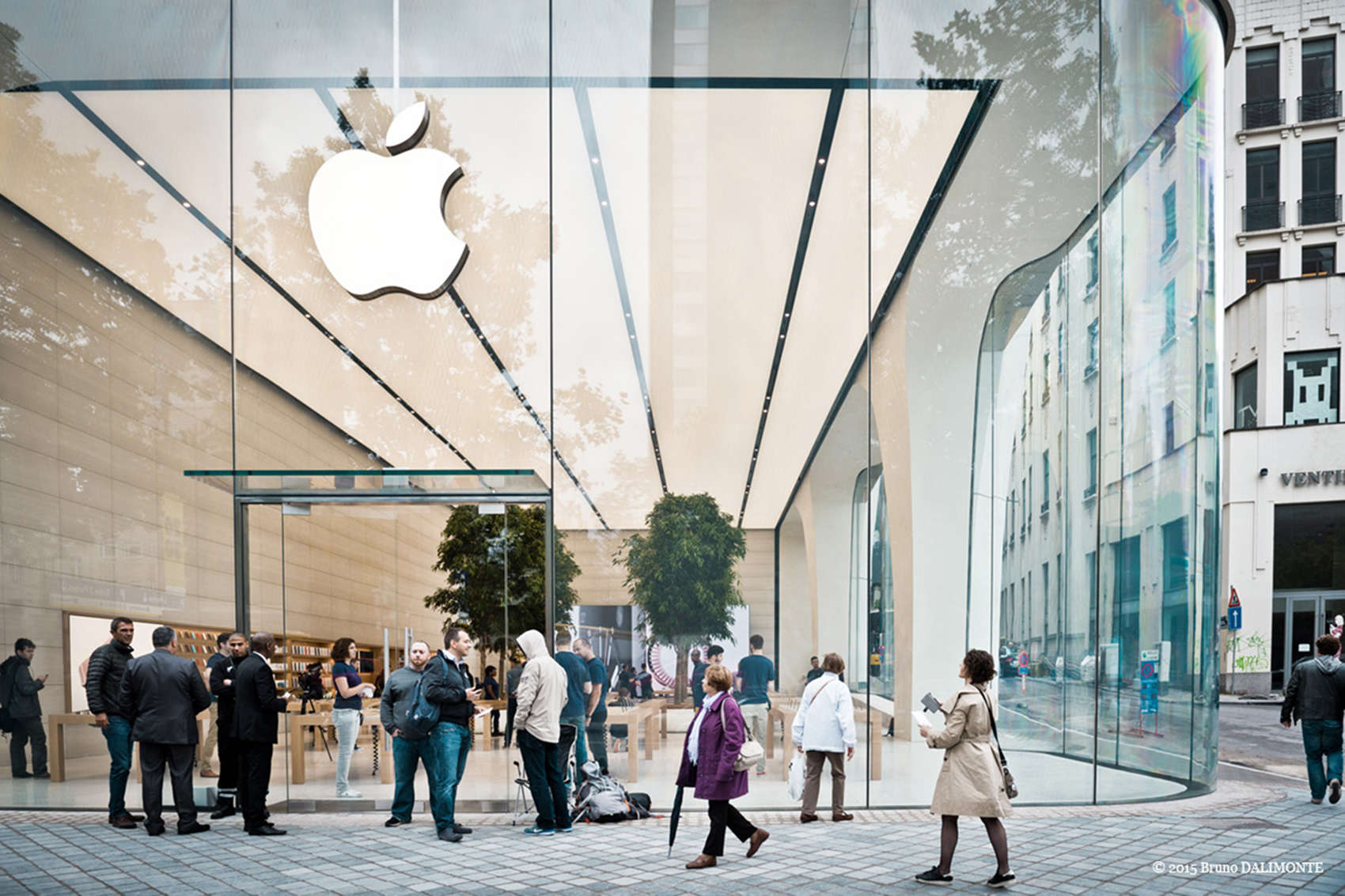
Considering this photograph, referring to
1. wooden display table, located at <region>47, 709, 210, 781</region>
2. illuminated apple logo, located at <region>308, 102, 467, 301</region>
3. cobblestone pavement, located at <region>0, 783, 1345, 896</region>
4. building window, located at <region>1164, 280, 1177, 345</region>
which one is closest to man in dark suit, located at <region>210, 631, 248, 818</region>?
cobblestone pavement, located at <region>0, 783, 1345, 896</region>

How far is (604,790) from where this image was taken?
8.70 metres

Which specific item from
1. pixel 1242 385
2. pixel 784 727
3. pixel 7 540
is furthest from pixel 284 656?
pixel 1242 385

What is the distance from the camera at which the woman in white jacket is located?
332 inches

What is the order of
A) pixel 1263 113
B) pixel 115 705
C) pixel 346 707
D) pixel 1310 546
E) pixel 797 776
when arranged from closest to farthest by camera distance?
pixel 115 705 < pixel 797 776 < pixel 346 707 < pixel 1310 546 < pixel 1263 113

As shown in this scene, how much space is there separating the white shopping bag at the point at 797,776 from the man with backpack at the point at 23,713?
686 cm

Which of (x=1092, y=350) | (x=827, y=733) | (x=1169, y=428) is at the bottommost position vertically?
(x=827, y=733)

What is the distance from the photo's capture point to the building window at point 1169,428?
10.3 m

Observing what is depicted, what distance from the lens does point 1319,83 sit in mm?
34344

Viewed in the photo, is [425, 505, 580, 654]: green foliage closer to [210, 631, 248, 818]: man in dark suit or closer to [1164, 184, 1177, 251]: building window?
[210, 631, 248, 818]: man in dark suit

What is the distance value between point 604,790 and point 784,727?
170 cm

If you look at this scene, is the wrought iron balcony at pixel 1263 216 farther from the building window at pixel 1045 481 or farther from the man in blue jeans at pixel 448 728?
the man in blue jeans at pixel 448 728

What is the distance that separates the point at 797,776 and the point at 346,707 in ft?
13.2

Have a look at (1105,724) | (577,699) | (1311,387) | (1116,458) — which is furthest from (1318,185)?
(577,699)

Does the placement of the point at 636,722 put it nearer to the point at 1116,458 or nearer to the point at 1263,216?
the point at 1116,458
